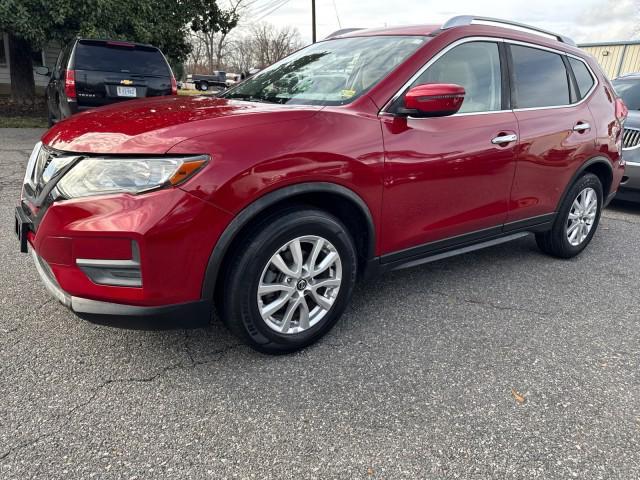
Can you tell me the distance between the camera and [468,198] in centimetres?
313

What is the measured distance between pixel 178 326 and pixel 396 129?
5.00 feet

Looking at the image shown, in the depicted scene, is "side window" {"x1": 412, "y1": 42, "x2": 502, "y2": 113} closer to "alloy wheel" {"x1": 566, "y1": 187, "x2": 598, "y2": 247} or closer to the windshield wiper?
the windshield wiper

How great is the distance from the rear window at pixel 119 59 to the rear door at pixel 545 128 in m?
6.10

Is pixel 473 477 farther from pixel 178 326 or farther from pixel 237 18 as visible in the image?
pixel 237 18

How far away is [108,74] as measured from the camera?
7520 millimetres

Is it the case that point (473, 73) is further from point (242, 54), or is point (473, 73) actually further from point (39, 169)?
point (242, 54)

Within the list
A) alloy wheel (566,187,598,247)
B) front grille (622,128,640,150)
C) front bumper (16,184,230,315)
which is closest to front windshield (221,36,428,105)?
front bumper (16,184,230,315)

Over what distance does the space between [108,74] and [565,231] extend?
680 centimetres

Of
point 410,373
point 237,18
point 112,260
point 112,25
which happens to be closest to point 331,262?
point 410,373

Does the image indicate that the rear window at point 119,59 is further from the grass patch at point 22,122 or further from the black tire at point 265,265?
the black tire at point 265,265

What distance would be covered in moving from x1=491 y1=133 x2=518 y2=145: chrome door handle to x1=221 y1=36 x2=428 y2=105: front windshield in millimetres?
788

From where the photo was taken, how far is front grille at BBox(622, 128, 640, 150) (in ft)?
19.6

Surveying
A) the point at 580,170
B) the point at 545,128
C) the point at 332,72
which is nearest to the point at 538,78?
the point at 545,128

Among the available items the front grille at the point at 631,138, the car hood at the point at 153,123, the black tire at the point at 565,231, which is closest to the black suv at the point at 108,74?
the car hood at the point at 153,123
